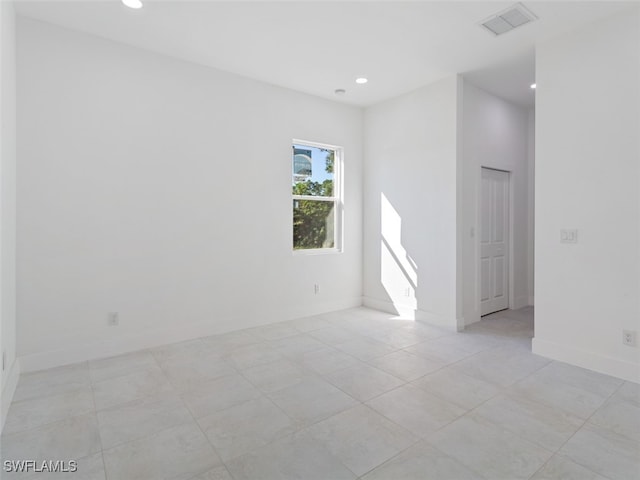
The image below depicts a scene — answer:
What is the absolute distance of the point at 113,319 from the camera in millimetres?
3297

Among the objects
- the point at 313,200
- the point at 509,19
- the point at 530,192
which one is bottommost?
the point at 313,200

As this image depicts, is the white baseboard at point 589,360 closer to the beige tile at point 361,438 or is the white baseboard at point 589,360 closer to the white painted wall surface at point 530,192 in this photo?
the beige tile at point 361,438

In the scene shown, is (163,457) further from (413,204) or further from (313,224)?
(413,204)

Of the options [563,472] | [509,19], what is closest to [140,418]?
[563,472]

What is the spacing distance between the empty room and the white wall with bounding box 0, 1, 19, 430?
0.04 metres

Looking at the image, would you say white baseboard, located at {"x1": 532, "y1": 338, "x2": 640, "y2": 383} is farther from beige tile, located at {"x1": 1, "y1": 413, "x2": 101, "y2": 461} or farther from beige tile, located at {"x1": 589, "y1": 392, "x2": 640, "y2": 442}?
beige tile, located at {"x1": 1, "y1": 413, "x2": 101, "y2": 461}

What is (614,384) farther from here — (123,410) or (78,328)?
(78,328)

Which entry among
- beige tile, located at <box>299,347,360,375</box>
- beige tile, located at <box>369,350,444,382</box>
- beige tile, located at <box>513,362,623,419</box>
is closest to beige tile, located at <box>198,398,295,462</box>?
beige tile, located at <box>299,347,360,375</box>

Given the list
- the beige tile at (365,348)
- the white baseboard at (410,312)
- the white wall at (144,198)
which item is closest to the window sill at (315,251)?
the white wall at (144,198)

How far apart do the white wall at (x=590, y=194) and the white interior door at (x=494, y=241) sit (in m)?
1.35

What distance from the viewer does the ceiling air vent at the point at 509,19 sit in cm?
275

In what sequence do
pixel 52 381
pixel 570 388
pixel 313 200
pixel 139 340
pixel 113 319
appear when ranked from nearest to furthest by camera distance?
pixel 570 388, pixel 52 381, pixel 113 319, pixel 139 340, pixel 313 200

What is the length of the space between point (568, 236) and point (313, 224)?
285 centimetres

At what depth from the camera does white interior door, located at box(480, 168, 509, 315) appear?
4.65 metres
